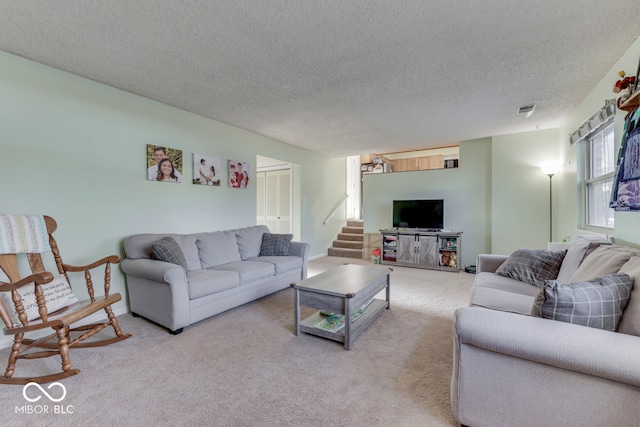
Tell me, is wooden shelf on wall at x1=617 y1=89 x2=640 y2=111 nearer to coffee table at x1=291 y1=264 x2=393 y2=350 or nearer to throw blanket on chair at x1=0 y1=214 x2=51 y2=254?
coffee table at x1=291 y1=264 x2=393 y2=350

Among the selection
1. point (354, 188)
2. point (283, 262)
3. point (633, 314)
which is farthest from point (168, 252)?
point (354, 188)

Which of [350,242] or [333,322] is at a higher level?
[350,242]

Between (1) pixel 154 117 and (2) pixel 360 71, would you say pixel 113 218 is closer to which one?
(1) pixel 154 117

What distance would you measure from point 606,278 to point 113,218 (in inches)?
155

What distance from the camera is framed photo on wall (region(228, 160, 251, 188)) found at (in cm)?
427

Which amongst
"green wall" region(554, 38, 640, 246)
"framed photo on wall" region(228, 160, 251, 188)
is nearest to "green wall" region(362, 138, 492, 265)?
"green wall" region(554, 38, 640, 246)

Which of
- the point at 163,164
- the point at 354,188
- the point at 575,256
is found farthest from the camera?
the point at 354,188

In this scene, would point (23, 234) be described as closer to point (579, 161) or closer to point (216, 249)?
point (216, 249)

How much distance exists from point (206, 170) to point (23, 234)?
2012 millimetres

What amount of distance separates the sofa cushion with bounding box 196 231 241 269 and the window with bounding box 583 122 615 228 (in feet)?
13.6

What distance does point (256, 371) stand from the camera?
6.23 ft

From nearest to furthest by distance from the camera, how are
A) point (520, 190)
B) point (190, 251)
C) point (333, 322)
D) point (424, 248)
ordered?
point (333, 322) < point (190, 251) < point (520, 190) < point (424, 248)

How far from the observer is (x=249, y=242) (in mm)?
3902

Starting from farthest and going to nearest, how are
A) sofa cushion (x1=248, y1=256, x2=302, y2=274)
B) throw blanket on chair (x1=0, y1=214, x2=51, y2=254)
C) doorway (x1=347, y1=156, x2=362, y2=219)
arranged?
1. doorway (x1=347, y1=156, x2=362, y2=219)
2. sofa cushion (x1=248, y1=256, x2=302, y2=274)
3. throw blanket on chair (x1=0, y1=214, x2=51, y2=254)
